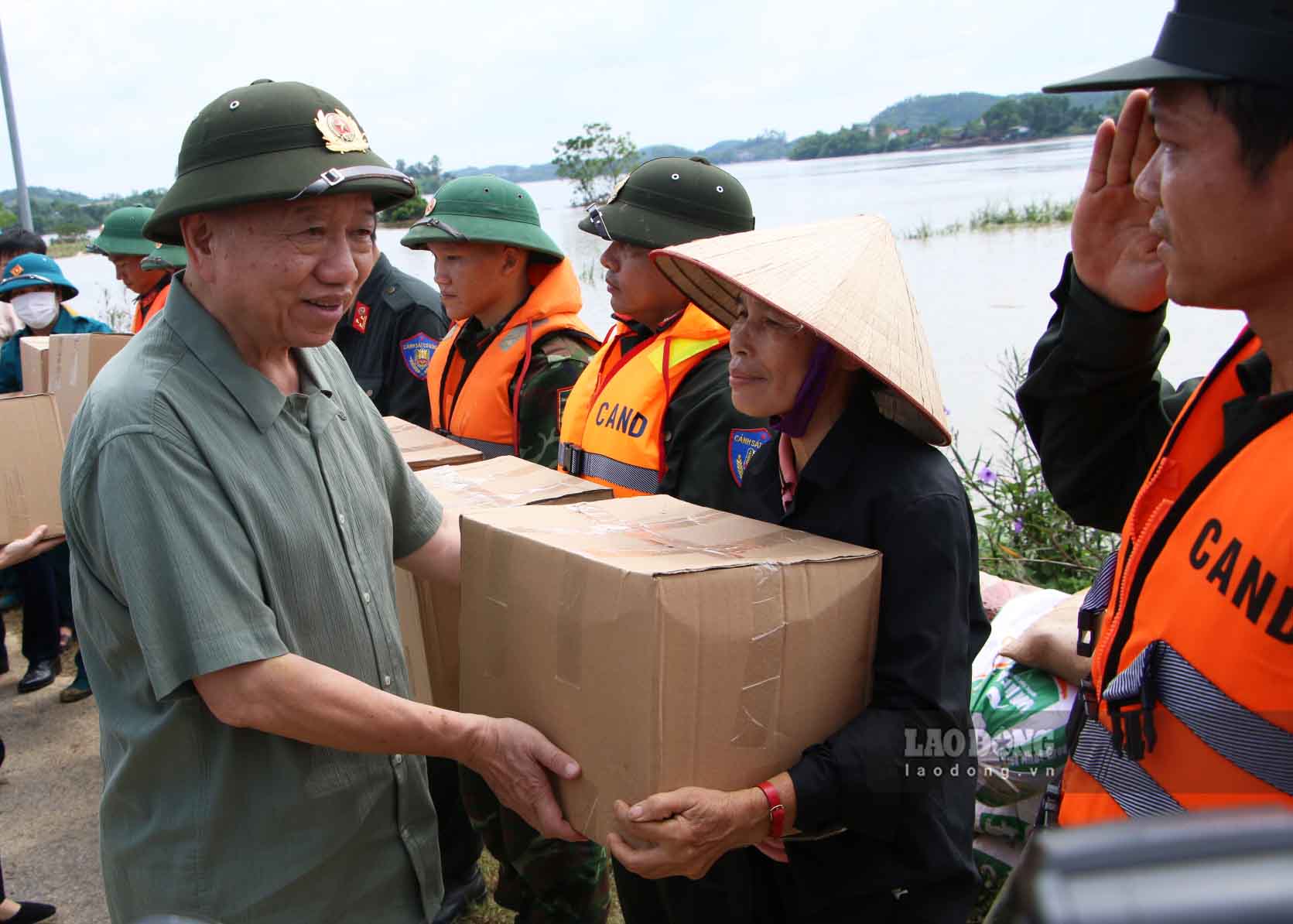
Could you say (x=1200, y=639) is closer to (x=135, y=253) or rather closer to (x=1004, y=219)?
(x=135, y=253)

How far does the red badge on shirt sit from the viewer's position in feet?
14.0

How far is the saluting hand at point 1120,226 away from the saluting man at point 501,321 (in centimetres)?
216

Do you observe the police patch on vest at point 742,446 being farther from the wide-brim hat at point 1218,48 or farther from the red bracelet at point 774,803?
the wide-brim hat at point 1218,48

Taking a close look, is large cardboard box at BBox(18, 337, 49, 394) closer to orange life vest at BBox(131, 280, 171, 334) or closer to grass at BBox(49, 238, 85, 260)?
orange life vest at BBox(131, 280, 171, 334)

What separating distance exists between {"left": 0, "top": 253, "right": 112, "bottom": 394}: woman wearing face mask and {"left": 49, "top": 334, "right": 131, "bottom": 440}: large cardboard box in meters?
0.97

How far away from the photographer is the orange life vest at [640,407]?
2.84 m

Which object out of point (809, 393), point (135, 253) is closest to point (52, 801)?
point (135, 253)

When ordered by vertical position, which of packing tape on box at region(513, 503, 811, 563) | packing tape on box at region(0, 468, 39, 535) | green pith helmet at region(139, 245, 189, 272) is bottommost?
packing tape on box at region(0, 468, 39, 535)

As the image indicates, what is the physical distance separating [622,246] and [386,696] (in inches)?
67.0

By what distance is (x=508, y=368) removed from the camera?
353 centimetres

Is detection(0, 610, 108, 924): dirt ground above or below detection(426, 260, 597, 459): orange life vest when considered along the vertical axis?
below

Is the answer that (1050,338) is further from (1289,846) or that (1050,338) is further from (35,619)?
(35,619)

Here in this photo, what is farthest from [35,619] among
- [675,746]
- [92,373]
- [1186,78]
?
[1186,78]

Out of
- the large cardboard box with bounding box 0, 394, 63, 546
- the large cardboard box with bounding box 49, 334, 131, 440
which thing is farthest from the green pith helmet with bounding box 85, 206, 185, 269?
the large cardboard box with bounding box 0, 394, 63, 546
